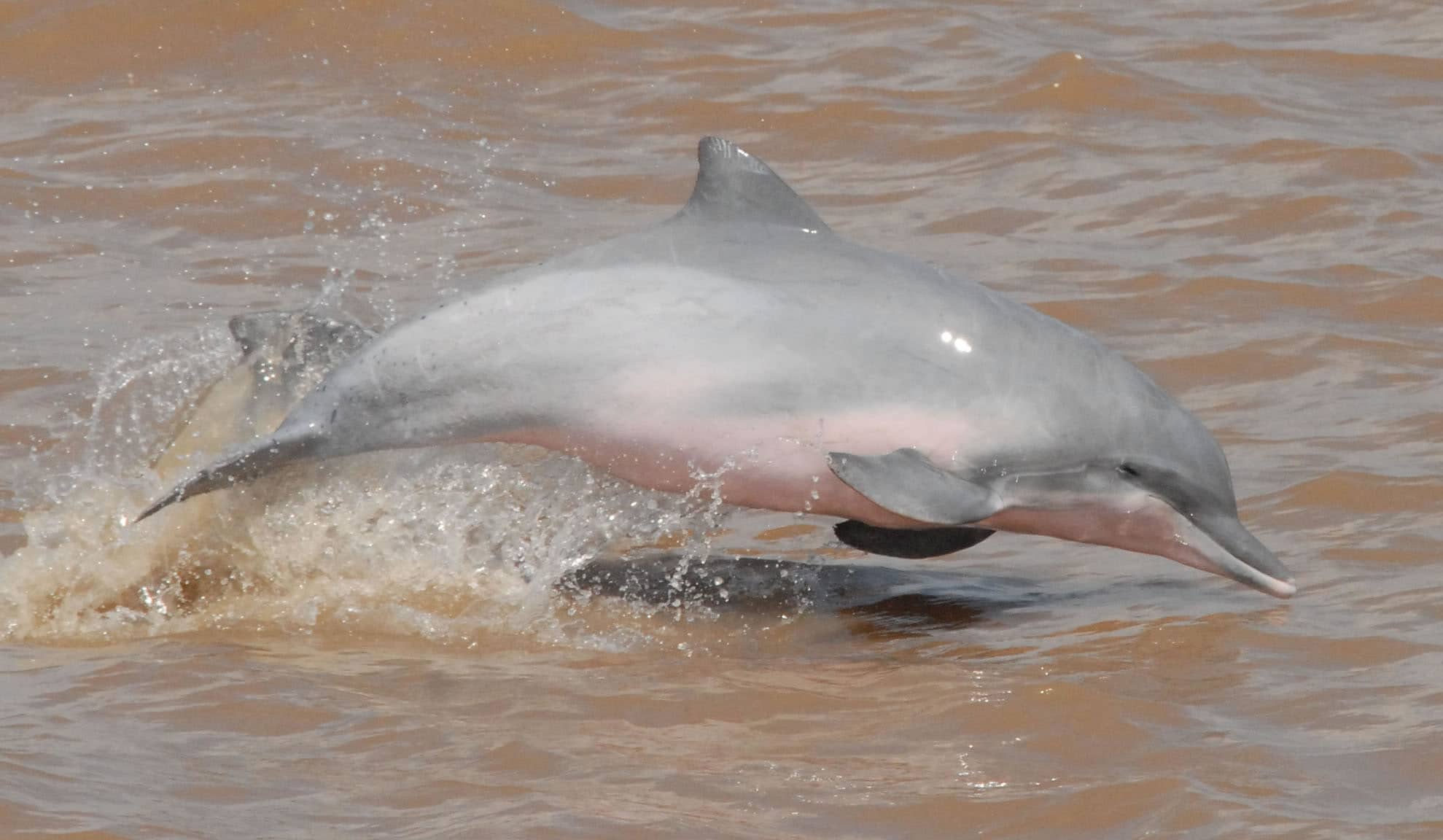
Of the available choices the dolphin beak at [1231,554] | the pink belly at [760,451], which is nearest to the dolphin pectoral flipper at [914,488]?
the pink belly at [760,451]

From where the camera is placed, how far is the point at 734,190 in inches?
298

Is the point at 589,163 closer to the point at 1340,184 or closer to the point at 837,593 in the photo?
the point at 1340,184

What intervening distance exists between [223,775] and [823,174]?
8576 millimetres

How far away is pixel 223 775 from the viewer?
18.5 feet

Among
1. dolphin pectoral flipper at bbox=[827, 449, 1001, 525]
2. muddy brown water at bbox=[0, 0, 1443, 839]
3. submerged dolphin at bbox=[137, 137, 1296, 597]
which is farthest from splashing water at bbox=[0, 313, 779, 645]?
dolphin pectoral flipper at bbox=[827, 449, 1001, 525]

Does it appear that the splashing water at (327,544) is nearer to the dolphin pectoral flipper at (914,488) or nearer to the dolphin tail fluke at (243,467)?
the dolphin tail fluke at (243,467)

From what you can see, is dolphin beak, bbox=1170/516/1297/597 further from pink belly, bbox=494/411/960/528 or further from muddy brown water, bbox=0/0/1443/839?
pink belly, bbox=494/411/960/528

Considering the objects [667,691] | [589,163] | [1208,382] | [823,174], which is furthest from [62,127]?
[667,691]

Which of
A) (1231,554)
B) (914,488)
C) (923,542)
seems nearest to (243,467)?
(914,488)

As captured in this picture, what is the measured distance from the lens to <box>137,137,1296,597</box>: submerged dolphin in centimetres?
716

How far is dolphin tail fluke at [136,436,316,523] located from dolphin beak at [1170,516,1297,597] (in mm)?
3252

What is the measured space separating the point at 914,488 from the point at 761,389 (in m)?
0.65

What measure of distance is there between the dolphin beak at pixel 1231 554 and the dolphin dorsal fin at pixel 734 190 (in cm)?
178

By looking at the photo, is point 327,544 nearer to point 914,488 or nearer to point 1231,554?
point 914,488
